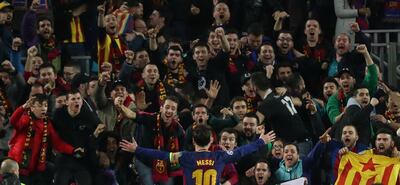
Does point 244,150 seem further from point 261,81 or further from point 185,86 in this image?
point 185,86

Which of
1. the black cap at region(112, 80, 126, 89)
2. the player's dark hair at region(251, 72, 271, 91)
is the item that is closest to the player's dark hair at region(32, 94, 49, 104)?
the black cap at region(112, 80, 126, 89)

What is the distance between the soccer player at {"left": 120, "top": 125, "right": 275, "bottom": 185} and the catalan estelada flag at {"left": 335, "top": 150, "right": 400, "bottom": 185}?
2126 millimetres

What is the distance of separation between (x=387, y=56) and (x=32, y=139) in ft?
24.2

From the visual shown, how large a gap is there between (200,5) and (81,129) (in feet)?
18.2

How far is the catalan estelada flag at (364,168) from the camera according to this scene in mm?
24328

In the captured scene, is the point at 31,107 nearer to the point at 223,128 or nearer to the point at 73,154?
the point at 73,154

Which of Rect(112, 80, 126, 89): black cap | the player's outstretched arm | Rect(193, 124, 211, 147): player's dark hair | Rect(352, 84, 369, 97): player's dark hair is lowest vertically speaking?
the player's outstretched arm

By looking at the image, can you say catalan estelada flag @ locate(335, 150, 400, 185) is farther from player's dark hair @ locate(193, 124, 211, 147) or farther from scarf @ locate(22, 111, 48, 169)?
scarf @ locate(22, 111, 48, 169)

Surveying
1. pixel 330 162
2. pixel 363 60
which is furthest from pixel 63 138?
pixel 363 60

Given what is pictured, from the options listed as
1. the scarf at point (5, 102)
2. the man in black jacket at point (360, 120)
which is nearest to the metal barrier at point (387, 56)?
the man in black jacket at point (360, 120)

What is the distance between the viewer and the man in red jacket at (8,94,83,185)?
80.6ft

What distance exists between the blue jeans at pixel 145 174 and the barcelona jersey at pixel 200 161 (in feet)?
6.79

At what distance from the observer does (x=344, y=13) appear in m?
29.2

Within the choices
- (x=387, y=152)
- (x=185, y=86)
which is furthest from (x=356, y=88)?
(x=185, y=86)
